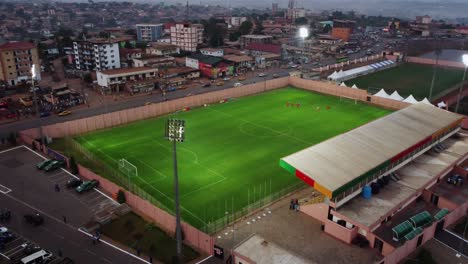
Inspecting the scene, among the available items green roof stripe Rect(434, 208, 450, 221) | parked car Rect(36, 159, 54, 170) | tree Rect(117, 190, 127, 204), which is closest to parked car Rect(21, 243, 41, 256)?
tree Rect(117, 190, 127, 204)

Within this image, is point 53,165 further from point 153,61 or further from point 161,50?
point 161,50

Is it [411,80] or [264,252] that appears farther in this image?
[411,80]

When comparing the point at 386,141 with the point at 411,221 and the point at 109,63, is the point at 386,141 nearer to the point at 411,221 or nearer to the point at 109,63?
the point at 411,221

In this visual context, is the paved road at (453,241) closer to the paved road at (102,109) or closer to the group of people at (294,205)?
the group of people at (294,205)

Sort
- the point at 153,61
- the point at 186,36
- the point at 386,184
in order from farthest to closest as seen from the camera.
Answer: the point at 186,36 → the point at 153,61 → the point at 386,184

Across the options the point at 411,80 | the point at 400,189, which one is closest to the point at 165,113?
the point at 400,189

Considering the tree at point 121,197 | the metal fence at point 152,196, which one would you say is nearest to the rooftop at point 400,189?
the metal fence at point 152,196
